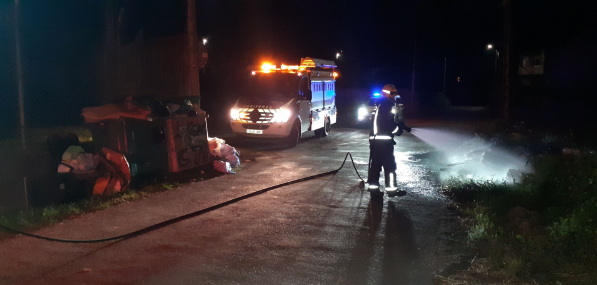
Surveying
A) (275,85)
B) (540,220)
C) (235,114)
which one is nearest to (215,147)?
(235,114)

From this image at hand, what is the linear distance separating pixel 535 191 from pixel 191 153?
620 cm

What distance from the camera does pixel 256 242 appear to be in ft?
19.1

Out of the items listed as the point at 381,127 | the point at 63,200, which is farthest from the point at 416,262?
the point at 63,200

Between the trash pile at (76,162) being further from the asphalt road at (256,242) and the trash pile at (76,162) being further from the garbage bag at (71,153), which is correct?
the asphalt road at (256,242)

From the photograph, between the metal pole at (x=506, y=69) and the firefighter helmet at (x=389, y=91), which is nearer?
the firefighter helmet at (x=389, y=91)

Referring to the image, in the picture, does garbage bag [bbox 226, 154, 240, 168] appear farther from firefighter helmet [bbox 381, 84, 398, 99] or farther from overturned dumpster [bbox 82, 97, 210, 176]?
firefighter helmet [bbox 381, 84, 398, 99]

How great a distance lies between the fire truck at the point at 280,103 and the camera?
15.4 metres

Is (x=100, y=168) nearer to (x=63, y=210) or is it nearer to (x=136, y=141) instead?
(x=136, y=141)

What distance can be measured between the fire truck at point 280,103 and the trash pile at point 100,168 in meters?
7.29

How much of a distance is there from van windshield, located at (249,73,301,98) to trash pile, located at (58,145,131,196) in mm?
8009

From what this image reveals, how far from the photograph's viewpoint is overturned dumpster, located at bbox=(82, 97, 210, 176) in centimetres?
870

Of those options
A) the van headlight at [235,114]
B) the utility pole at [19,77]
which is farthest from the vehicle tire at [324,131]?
the utility pole at [19,77]

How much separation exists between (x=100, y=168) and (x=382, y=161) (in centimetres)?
471

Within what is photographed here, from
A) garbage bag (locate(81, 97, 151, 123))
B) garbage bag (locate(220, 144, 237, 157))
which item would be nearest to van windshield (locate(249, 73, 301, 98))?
garbage bag (locate(220, 144, 237, 157))
